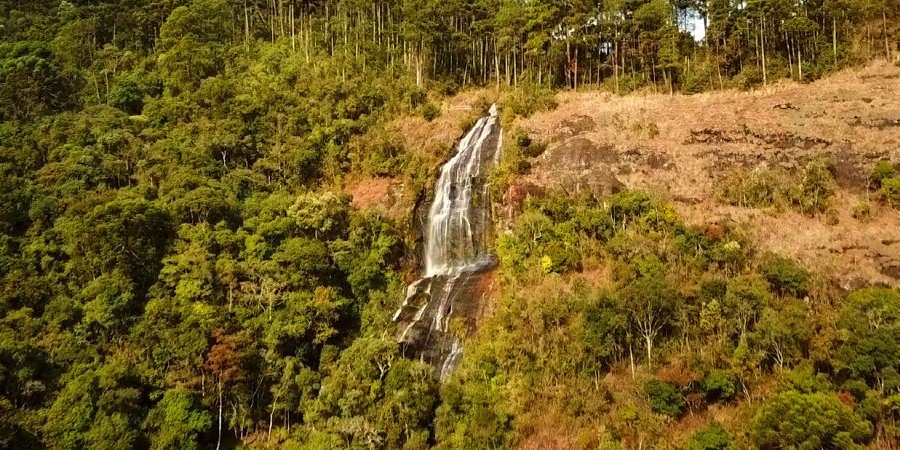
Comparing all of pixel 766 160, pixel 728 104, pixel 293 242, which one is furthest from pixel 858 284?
pixel 293 242

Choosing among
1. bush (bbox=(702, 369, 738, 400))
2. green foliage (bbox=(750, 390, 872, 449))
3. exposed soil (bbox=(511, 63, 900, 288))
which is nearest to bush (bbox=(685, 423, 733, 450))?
green foliage (bbox=(750, 390, 872, 449))

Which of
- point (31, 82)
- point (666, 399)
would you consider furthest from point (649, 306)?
point (31, 82)

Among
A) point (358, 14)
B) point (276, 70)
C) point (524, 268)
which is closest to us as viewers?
point (524, 268)

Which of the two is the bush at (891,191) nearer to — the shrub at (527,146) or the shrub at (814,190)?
the shrub at (814,190)

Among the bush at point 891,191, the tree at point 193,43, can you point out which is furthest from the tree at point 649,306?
the tree at point 193,43

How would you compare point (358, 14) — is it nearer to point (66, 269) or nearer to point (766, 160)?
point (66, 269)
